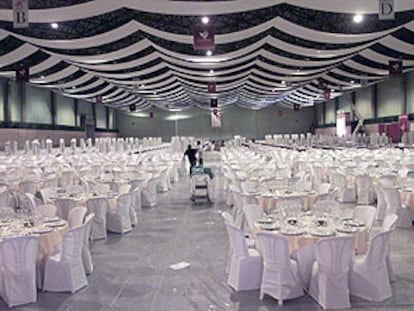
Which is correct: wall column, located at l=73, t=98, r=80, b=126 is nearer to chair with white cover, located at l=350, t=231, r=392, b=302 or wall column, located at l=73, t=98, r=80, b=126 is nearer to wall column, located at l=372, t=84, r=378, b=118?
wall column, located at l=372, t=84, r=378, b=118

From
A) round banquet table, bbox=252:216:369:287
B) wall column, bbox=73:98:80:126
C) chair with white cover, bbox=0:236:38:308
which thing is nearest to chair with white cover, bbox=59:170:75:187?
chair with white cover, bbox=0:236:38:308

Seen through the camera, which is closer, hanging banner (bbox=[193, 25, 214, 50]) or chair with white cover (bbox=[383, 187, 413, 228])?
chair with white cover (bbox=[383, 187, 413, 228])

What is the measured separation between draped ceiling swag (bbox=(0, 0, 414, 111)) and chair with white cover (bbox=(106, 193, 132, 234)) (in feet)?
17.5

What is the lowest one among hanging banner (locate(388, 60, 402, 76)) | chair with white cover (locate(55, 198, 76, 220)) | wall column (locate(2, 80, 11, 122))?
chair with white cover (locate(55, 198, 76, 220))

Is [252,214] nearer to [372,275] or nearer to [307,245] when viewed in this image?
[307,245]

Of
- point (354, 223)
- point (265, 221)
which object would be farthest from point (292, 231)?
point (354, 223)

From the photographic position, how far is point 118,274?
6141mm

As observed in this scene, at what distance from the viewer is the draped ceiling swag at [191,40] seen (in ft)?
38.5

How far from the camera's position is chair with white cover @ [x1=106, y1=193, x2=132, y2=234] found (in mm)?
8547

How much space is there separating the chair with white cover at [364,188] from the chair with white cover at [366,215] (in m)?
5.35

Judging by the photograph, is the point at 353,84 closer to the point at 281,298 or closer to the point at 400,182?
the point at 400,182

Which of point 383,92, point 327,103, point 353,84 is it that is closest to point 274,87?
point 353,84

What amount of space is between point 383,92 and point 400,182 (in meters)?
25.1

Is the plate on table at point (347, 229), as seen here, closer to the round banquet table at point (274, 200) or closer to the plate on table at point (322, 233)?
the plate on table at point (322, 233)
